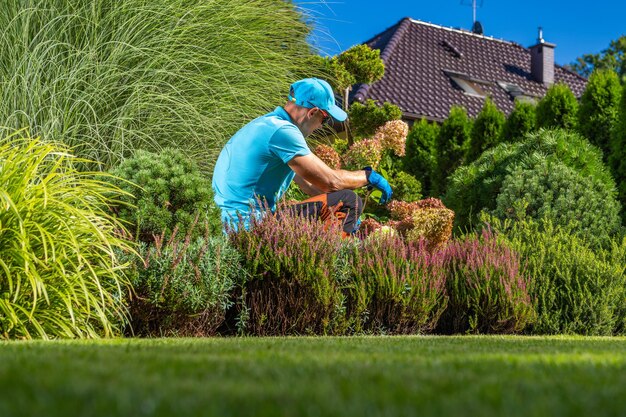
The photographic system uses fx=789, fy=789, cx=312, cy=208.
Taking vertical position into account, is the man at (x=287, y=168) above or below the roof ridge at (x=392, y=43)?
below

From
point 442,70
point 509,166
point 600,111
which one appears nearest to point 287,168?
point 509,166

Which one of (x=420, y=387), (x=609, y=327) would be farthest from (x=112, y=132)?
(x=420, y=387)

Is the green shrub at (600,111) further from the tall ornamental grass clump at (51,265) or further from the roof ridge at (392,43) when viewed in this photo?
the tall ornamental grass clump at (51,265)

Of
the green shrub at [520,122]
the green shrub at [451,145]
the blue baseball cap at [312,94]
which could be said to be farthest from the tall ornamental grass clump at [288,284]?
the green shrub at [451,145]

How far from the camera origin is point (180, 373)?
1943mm

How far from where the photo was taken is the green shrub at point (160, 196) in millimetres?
4910

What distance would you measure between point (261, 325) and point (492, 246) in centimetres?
180

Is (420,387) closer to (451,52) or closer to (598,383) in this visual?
(598,383)

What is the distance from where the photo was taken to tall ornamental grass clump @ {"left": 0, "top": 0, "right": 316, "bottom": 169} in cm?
560

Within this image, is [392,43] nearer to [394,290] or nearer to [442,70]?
[442,70]

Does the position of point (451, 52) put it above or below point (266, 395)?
above

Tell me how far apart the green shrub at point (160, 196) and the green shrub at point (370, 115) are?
496cm

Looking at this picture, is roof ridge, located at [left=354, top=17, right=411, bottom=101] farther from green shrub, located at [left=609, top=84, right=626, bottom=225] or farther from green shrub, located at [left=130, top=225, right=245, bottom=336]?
green shrub, located at [left=130, top=225, right=245, bottom=336]

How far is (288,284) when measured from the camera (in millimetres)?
4645
